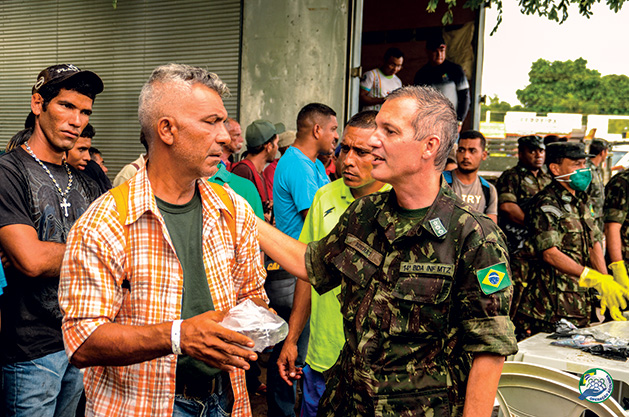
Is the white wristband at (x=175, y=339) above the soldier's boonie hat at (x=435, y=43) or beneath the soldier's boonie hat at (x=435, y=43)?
beneath

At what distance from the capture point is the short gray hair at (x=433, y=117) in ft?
6.86

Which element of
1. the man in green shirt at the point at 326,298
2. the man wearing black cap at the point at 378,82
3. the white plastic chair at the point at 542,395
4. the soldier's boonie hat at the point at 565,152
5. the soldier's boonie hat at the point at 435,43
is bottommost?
the white plastic chair at the point at 542,395

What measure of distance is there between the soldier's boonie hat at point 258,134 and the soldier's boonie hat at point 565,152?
104 inches

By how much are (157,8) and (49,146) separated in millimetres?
6076

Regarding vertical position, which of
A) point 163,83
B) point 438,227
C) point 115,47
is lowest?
point 438,227

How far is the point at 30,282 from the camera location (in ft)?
8.48

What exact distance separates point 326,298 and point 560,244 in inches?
103

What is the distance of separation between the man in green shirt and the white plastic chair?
94cm

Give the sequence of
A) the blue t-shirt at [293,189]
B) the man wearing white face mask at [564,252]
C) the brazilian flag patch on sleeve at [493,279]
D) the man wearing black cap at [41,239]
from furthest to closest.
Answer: the man wearing white face mask at [564,252]
the blue t-shirt at [293,189]
the man wearing black cap at [41,239]
the brazilian flag patch on sleeve at [493,279]

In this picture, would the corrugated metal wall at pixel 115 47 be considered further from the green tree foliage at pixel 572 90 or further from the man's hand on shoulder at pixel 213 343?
the green tree foliage at pixel 572 90

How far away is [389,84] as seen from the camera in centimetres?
815

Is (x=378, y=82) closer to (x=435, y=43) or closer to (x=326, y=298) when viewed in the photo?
(x=435, y=43)

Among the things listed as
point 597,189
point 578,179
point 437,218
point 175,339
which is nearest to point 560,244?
point 578,179

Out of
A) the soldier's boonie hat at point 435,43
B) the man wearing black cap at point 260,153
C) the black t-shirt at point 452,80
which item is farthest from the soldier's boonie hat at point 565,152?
the soldier's boonie hat at point 435,43
